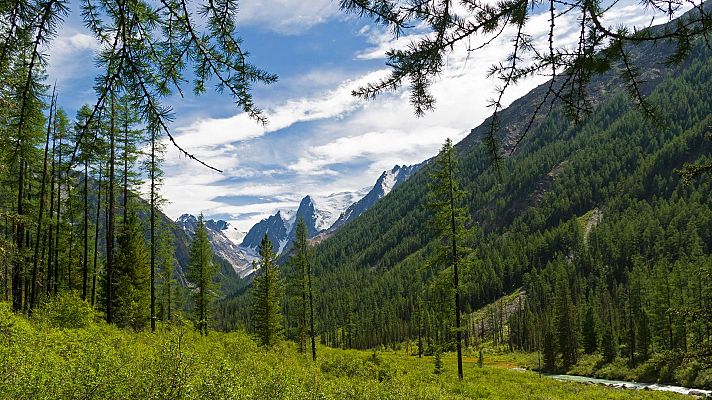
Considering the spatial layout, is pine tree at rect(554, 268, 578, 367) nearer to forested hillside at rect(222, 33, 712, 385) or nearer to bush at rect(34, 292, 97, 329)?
forested hillside at rect(222, 33, 712, 385)

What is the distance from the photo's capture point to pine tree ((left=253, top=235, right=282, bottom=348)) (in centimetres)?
3806

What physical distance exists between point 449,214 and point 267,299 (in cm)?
2280

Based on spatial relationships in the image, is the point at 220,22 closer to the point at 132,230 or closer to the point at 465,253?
the point at 465,253

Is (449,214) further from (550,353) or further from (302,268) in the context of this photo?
(550,353)

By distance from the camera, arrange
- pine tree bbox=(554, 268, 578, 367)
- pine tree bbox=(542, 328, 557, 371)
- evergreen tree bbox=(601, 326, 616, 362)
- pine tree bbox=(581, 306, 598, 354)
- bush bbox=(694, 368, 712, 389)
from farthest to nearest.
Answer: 1. pine tree bbox=(581, 306, 598, 354)
2. pine tree bbox=(542, 328, 557, 371)
3. pine tree bbox=(554, 268, 578, 367)
4. evergreen tree bbox=(601, 326, 616, 362)
5. bush bbox=(694, 368, 712, 389)

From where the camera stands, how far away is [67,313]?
1581 cm

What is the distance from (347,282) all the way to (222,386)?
192808 mm

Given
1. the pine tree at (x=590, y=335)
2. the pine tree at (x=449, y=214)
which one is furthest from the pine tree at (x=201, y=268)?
the pine tree at (x=590, y=335)

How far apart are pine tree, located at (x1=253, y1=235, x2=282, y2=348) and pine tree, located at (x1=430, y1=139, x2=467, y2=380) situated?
19.9 meters

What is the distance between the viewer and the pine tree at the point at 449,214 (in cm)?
2178

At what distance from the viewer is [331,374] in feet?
55.4

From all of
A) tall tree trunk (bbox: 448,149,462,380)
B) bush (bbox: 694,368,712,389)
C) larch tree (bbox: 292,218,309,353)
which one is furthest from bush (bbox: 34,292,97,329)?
bush (bbox: 694,368,712,389)

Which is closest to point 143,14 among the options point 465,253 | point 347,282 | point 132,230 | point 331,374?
point 331,374

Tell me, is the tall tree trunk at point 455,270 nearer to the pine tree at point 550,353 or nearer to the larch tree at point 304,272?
the larch tree at point 304,272
